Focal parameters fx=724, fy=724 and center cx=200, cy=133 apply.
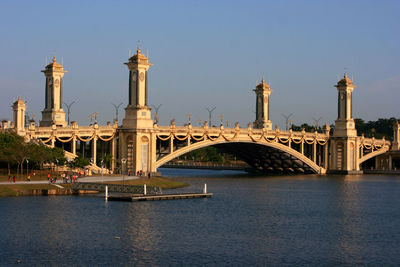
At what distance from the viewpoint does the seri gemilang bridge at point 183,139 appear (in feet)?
380

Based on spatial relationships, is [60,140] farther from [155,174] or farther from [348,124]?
[348,124]

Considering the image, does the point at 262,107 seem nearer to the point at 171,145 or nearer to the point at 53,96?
the point at 171,145

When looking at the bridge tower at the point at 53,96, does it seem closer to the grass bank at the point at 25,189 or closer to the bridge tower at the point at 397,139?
the grass bank at the point at 25,189

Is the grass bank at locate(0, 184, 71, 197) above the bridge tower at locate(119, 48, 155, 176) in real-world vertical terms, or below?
below

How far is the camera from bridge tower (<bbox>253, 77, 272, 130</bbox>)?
164 meters

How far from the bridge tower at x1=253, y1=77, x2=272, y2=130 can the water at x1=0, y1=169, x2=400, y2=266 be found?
75291mm

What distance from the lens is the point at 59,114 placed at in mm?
122938

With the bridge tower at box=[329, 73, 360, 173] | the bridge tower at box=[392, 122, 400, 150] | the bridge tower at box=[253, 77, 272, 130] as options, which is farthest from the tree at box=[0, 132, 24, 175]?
the bridge tower at box=[392, 122, 400, 150]

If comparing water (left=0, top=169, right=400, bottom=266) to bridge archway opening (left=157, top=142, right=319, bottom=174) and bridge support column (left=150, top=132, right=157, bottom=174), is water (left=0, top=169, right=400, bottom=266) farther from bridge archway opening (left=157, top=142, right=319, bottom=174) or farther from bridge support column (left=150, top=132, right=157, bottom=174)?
bridge archway opening (left=157, top=142, right=319, bottom=174)

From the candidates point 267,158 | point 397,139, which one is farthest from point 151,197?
point 397,139

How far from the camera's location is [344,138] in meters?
164

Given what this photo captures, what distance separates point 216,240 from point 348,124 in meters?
115

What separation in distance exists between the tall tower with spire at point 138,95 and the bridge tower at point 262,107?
47136 mm

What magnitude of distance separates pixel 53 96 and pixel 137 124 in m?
15.4
